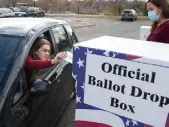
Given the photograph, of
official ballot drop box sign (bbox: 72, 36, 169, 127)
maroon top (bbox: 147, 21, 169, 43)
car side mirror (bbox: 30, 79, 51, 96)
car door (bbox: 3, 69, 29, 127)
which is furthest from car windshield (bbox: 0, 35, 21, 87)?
maroon top (bbox: 147, 21, 169, 43)

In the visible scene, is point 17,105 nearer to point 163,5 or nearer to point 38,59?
point 38,59

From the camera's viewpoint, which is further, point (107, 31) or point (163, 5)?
point (107, 31)

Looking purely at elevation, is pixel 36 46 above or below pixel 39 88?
above

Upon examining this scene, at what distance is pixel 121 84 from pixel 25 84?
1.03 meters

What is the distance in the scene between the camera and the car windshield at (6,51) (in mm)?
2512

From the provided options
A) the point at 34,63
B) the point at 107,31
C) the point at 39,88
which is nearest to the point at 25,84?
the point at 39,88

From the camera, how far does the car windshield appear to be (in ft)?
8.24

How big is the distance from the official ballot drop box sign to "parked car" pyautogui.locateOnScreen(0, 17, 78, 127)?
0.54 m

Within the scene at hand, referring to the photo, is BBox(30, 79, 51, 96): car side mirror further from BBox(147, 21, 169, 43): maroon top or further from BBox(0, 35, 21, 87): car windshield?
BBox(147, 21, 169, 43): maroon top

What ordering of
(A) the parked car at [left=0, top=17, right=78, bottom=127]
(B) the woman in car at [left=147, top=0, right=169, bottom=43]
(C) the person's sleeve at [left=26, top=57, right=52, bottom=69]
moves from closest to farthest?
1. (A) the parked car at [left=0, top=17, right=78, bottom=127]
2. (C) the person's sleeve at [left=26, top=57, right=52, bottom=69]
3. (B) the woman in car at [left=147, top=0, right=169, bottom=43]

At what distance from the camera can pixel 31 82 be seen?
8.77ft

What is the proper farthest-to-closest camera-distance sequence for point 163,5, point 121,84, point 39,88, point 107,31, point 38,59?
point 107,31, point 163,5, point 38,59, point 39,88, point 121,84

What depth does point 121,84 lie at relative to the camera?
1.87 metres

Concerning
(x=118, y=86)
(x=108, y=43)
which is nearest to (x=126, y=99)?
(x=118, y=86)
